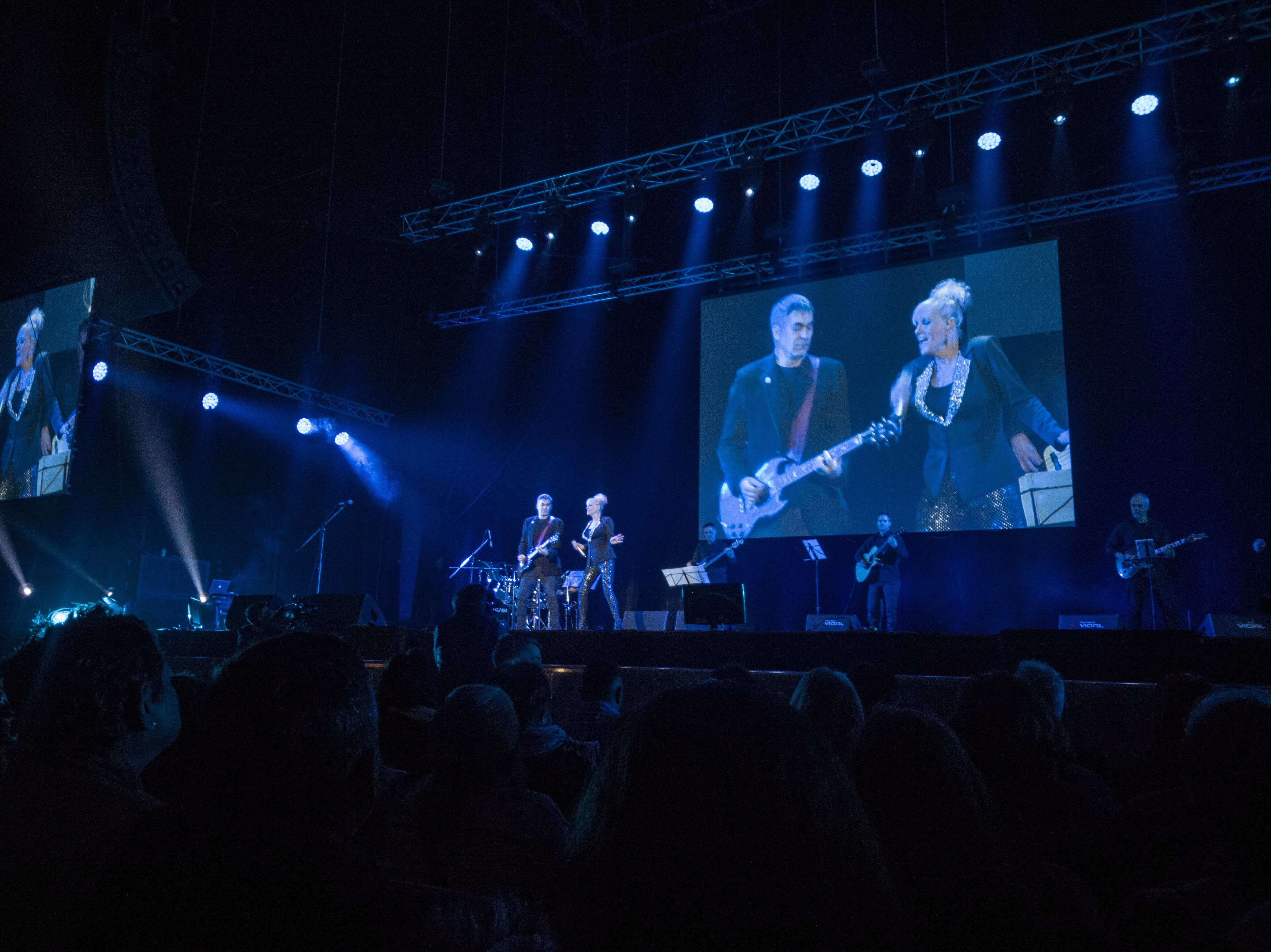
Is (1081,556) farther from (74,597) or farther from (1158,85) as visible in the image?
(74,597)

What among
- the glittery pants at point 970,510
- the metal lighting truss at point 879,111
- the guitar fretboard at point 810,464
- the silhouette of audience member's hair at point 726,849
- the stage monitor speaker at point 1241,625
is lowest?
the silhouette of audience member's hair at point 726,849

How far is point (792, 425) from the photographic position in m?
10.6

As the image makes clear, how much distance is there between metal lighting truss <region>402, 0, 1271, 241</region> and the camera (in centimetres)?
727

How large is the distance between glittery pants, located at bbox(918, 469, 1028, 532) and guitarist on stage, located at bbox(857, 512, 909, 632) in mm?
357

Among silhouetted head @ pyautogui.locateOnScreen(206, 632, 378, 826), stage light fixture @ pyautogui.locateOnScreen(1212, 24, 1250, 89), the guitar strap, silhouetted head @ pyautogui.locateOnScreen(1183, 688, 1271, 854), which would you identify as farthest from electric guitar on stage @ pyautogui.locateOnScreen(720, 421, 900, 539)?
silhouetted head @ pyautogui.locateOnScreen(206, 632, 378, 826)

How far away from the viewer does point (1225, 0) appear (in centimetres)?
691

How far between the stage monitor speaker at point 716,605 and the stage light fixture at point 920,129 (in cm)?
A: 461

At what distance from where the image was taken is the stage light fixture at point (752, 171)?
9.12m

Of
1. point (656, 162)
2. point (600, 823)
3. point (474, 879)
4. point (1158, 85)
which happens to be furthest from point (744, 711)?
point (1158, 85)

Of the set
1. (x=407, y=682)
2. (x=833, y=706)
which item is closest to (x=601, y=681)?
(x=407, y=682)

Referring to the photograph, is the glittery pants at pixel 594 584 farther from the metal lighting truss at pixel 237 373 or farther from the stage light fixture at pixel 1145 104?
the stage light fixture at pixel 1145 104

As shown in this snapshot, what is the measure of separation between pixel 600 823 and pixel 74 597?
12013 mm

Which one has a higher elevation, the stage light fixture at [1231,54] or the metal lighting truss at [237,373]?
the stage light fixture at [1231,54]

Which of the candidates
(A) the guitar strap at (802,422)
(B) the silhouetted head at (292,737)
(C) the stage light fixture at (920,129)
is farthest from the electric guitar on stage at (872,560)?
(B) the silhouetted head at (292,737)
